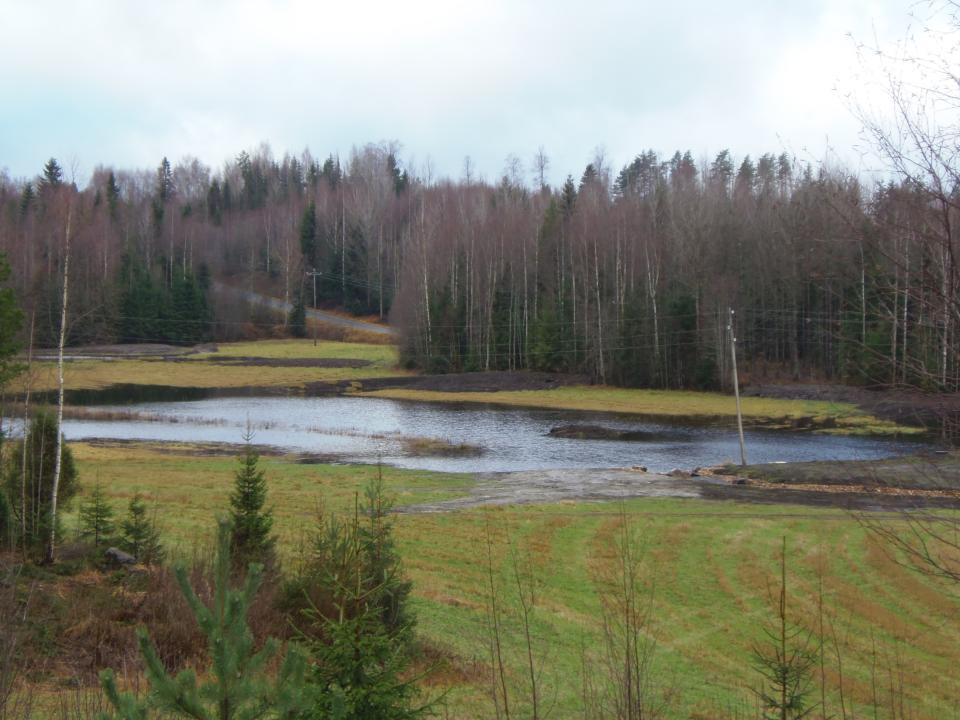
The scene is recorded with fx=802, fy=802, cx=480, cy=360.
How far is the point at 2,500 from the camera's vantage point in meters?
11.6

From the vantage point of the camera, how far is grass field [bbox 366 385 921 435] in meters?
44.3

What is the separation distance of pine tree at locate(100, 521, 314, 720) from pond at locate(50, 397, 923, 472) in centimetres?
2858

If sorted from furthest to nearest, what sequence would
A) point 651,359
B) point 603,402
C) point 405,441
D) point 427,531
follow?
point 651,359, point 603,402, point 405,441, point 427,531

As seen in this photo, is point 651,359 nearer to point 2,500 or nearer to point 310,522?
point 310,522

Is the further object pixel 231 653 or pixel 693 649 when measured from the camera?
pixel 693 649

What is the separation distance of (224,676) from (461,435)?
127ft

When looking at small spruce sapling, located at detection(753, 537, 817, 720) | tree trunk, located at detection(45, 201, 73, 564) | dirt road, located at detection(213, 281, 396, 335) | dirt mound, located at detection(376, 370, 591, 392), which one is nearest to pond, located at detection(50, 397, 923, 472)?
dirt mound, located at detection(376, 370, 591, 392)

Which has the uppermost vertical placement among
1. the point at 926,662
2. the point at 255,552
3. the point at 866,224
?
the point at 866,224

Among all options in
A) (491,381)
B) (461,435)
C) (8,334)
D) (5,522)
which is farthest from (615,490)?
(491,381)

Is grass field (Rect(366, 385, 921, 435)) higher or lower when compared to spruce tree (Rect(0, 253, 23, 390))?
lower

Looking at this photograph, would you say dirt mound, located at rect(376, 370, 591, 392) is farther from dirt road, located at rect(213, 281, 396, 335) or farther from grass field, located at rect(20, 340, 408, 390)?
dirt road, located at rect(213, 281, 396, 335)

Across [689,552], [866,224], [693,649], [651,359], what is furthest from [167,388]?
[866,224]

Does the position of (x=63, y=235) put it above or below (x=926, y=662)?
above

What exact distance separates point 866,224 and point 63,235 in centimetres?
1405
